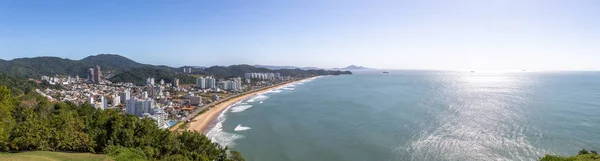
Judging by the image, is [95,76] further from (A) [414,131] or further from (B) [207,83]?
(A) [414,131]

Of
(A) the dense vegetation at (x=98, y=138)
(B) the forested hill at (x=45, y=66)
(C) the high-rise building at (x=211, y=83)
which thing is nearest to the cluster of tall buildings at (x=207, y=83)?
(C) the high-rise building at (x=211, y=83)

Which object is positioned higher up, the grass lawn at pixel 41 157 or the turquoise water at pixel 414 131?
the grass lawn at pixel 41 157

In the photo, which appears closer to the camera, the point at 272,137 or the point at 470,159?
the point at 470,159

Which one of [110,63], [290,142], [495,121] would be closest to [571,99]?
[495,121]

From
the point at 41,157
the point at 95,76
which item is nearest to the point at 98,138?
the point at 41,157

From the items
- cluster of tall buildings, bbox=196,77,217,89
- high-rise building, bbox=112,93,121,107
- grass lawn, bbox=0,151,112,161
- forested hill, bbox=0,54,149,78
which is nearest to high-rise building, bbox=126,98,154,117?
high-rise building, bbox=112,93,121,107

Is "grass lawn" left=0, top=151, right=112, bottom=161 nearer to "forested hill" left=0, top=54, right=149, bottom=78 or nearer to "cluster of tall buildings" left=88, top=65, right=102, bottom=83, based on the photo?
"cluster of tall buildings" left=88, top=65, right=102, bottom=83

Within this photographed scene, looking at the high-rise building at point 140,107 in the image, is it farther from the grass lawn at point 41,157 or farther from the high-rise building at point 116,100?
the grass lawn at point 41,157

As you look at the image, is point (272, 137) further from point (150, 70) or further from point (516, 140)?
point (150, 70)
